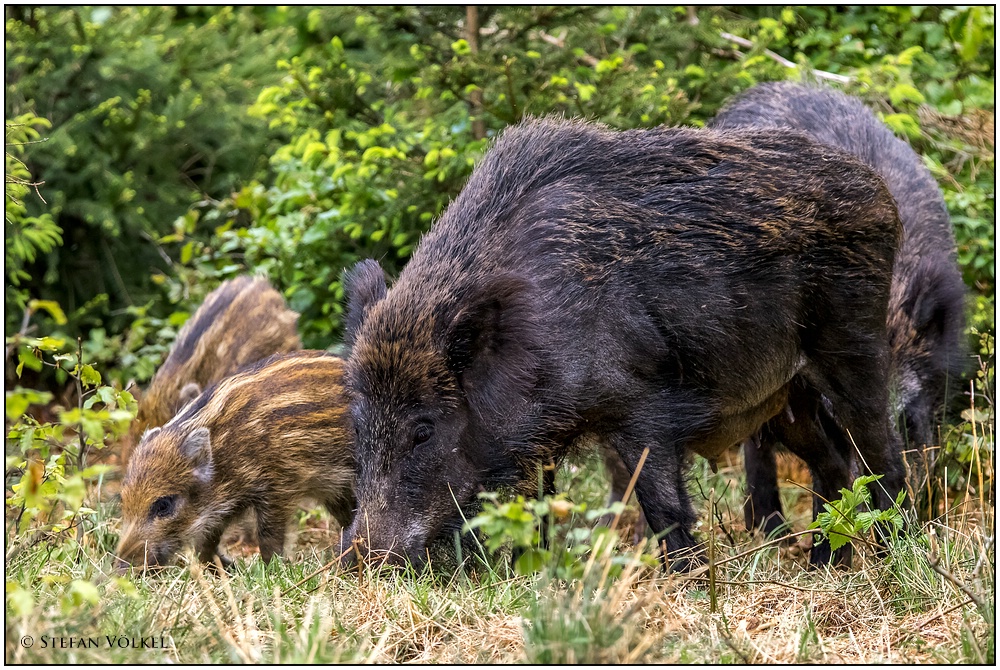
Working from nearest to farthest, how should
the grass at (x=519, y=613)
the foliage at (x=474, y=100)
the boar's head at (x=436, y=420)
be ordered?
1. the grass at (x=519, y=613)
2. the boar's head at (x=436, y=420)
3. the foliage at (x=474, y=100)

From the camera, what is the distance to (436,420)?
4105 mm

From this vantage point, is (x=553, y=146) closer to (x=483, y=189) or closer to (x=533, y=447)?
(x=483, y=189)

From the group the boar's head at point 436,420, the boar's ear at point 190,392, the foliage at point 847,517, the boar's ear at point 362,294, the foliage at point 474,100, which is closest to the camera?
the foliage at point 847,517

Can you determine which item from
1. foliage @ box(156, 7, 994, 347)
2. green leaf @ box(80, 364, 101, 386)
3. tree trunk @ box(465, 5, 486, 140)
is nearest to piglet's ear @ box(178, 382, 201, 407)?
foliage @ box(156, 7, 994, 347)

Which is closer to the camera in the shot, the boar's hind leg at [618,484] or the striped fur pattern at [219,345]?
the boar's hind leg at [618,484]

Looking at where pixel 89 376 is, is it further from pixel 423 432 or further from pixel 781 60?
pixel 781 60

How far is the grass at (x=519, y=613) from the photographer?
2.98m

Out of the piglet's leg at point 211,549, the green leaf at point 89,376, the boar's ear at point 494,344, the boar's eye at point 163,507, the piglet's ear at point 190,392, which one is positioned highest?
the green leaf at point 89,376

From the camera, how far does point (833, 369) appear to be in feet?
15.5

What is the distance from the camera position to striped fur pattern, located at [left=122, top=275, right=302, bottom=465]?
635 centimetres

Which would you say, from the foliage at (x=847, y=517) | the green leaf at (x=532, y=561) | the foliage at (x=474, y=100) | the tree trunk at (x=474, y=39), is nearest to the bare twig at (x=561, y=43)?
the foliage at (x=474, y=100)

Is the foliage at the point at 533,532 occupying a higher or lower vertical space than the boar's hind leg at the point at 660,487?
higher

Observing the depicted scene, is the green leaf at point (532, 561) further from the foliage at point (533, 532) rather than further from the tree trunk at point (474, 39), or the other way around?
the tree trunk at point (474, 39)

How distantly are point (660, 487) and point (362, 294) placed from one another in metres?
1.43
